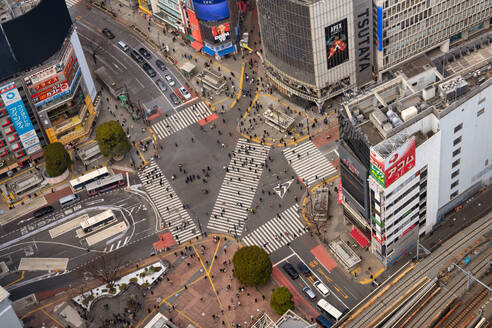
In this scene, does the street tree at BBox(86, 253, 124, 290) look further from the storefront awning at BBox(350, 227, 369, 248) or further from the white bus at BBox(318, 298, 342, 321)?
the storefront awning at BBox(350, 227, 369, 248)

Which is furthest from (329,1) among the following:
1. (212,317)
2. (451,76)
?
(212,317)

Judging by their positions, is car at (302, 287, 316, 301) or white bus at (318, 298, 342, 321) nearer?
white bus at (318, 298, 342, 321)

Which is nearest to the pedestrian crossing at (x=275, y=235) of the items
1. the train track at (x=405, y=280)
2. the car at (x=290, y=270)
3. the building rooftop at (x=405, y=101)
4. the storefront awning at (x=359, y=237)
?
Answer: the car at (x=290, y=270)

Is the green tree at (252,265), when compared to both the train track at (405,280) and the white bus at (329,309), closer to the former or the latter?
the white bus at (329,309)

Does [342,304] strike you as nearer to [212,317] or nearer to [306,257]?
[306,257]

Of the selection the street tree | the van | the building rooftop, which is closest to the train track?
the van
